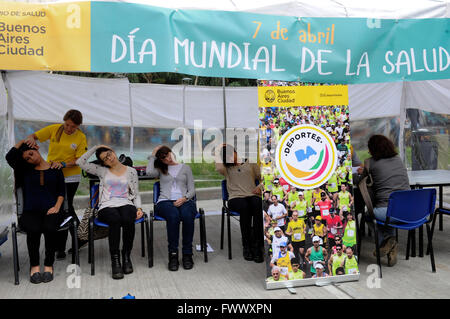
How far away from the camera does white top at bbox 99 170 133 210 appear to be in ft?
13.5

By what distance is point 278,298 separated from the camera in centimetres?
327

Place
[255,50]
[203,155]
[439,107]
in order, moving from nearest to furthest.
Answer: [255,50]
[439,107]
[203,155]

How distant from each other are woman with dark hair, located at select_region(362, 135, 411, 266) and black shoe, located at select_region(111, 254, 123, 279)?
8.05ft

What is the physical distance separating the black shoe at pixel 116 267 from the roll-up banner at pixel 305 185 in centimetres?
137

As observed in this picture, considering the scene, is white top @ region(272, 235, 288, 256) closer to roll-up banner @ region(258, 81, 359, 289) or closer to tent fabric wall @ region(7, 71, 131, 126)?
roll-up banner @ region(258, 81, 359, 289)

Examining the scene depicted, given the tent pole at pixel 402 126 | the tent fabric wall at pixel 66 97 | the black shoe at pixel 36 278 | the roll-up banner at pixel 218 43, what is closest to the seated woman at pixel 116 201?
the black shoe at pixel 36 278

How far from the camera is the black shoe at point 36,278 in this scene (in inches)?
147

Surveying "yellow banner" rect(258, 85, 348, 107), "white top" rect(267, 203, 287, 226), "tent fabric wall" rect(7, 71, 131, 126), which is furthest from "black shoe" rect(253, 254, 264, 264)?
A: "tent fabric wall" rect(7, 71, 131, 126)

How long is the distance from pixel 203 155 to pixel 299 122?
15.5 ft

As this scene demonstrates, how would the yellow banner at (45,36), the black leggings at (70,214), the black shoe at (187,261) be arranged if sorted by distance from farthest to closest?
the black leggings at (70,214), the black shoe at (187,261), the yellow banner at (45,36)

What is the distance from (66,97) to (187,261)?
10.9ft

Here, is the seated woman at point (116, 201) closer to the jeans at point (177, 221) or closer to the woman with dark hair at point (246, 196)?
the jeans at point (177, 221)
